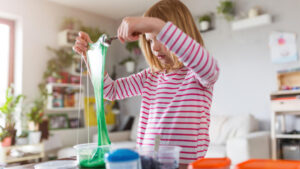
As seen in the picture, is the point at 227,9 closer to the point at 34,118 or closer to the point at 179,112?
the point at 34,118

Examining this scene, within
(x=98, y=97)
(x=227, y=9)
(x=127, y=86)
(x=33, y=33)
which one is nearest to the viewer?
(x=98, y=97)

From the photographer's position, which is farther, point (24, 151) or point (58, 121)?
point (58, 121)

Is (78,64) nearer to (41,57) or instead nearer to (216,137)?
(41,57)

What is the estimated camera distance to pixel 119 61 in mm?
4730

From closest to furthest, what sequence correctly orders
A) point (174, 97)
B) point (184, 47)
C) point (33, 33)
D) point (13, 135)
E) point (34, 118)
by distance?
point (184, 47) → point (174, 97) → point (13, 135) → point (34, 118) → point (33, 33)

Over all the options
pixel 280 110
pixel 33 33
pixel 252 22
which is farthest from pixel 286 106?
pixel 33 33

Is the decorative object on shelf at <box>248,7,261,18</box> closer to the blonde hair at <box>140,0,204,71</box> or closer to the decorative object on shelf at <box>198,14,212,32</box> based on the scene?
the decorative object on shelf at <box>198,14,212,32</box>

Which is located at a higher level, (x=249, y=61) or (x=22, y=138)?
(x=249, y=61)

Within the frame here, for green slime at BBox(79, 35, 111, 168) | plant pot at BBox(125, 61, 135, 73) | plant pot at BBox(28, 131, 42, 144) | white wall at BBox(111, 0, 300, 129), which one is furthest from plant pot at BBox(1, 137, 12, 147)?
green slime at BBox(79, 35, 111, 168)

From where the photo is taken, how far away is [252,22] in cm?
313

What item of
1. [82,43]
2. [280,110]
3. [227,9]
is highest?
[227,9]

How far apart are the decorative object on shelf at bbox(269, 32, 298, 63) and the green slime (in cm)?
276

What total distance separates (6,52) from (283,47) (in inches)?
126

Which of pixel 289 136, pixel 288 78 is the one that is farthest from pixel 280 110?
pixel 288 78
